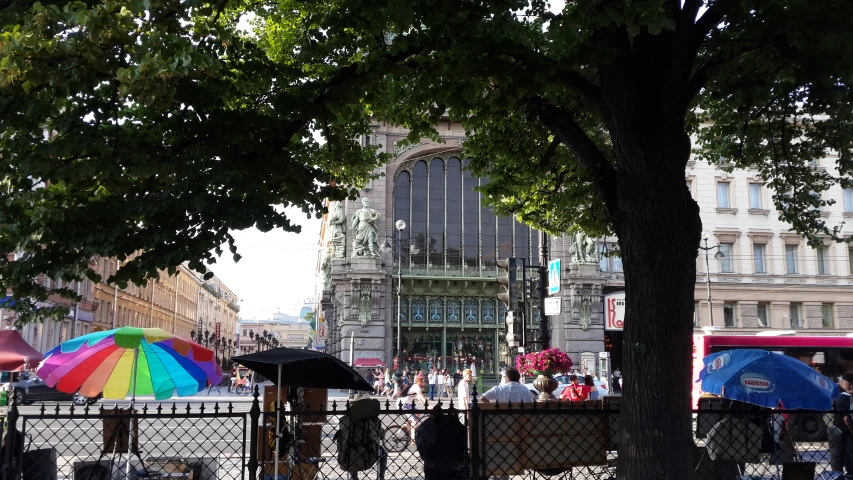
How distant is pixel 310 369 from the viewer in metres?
8.41

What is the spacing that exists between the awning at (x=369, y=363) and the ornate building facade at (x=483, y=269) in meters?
0.46

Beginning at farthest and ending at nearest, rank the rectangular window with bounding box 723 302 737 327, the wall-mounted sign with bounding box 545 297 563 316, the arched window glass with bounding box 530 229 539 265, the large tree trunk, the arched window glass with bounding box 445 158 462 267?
1. the rectangular window with bounding box 723 302 737 327
2. the arched window glass with bounding box 530 229 539 265
3. the arched window glass with bounding box 445 158 462 267
4. the wall-mounted sign with bounding box 545 297 563 316
5. the large tree trunk

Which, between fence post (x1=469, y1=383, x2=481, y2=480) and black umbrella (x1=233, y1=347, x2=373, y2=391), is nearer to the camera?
fence post (x1=469, y1=383, x2=481, y2=480)

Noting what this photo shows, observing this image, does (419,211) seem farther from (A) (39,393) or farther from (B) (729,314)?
(A) (39,393)

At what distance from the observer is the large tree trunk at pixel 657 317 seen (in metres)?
6.43

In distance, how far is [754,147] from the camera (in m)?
11.3

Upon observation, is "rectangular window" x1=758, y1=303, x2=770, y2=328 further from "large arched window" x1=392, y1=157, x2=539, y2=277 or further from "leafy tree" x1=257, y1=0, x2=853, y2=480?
"leafy tree" x1=257, y1=0, x2=853, y2=480

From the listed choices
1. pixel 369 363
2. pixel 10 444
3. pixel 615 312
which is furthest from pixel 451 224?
pixel 10 444

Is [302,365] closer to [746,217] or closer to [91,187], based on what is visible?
[91,187]

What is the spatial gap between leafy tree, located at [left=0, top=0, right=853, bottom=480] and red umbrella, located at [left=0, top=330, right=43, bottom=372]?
18.0ft

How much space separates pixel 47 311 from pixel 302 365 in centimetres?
543

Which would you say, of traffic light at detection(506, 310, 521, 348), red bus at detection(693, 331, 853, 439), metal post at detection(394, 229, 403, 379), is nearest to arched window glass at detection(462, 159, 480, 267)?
metal post at detection(394, 229, 403, 379)

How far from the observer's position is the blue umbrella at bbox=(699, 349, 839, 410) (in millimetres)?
8430

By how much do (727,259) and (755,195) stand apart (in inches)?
182
